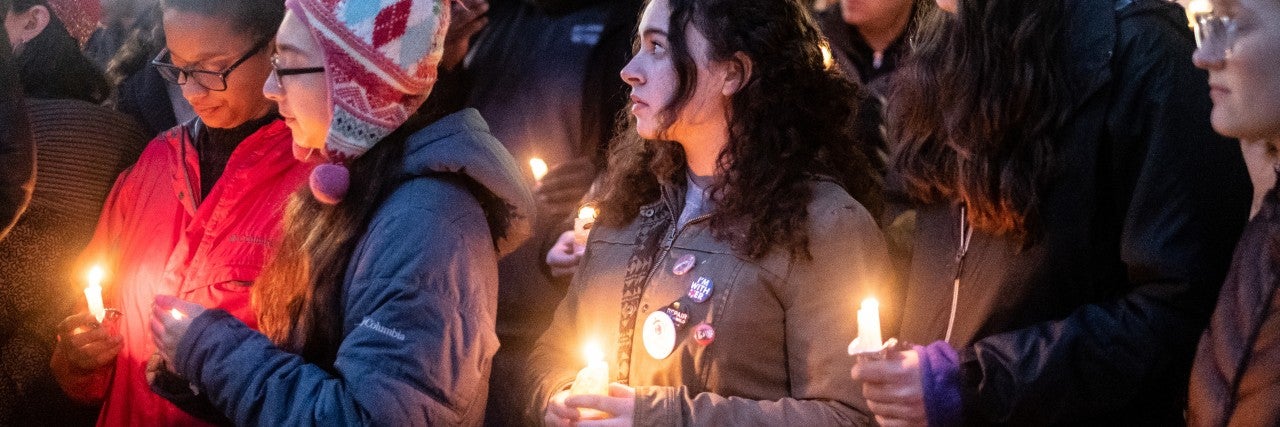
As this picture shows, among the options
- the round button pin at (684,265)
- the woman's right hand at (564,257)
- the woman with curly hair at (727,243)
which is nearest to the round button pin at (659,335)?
the woman with curly hair at (727,243)

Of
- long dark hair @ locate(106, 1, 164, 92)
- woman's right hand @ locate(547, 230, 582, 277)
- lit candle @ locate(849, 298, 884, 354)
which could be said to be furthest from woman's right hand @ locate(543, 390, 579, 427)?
long dark hair @ locate(106, 1, 164, 92)

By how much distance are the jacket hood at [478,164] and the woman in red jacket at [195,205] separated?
1.73 feet

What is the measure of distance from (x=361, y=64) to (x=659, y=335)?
1.00 metres

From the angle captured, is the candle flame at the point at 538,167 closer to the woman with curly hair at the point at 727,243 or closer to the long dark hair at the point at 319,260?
the woman with curly hair at the point at 727,243

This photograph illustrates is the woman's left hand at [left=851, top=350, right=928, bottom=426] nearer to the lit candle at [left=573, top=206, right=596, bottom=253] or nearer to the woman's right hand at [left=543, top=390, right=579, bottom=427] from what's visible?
the woman's right hand at [left=543, top=390, right=579, bottom=427]

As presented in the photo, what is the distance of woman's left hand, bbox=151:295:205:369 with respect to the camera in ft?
9.00

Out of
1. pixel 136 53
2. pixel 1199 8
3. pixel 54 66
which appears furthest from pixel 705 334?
pixel 136 53

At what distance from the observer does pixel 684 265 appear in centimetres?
275

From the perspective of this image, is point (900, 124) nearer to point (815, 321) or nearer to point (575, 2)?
point (815, 321)

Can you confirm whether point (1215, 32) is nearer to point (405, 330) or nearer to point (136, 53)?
point (405, 330)

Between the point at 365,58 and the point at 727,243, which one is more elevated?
the point at 365,58

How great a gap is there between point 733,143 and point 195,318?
1.36 meters

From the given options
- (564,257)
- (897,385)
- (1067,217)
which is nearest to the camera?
(897,385)

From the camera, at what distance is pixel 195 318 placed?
2736 mm
